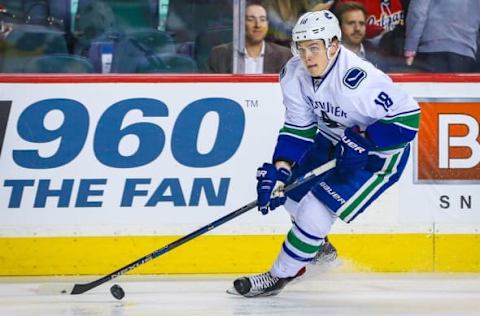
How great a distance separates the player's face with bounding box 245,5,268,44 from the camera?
20.7 ft

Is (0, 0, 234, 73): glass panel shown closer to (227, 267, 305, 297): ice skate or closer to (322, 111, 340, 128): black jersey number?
(322, 111, 340, 128): black jersey number

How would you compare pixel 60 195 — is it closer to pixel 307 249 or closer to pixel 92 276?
pixel 92 276

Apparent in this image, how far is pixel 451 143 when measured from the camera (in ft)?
20.7

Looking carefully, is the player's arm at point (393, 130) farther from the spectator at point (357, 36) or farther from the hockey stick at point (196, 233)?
the spectator at point (357, 36)

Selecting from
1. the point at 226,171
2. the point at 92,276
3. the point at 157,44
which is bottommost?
the point at 92,276

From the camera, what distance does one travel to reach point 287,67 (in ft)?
17.7

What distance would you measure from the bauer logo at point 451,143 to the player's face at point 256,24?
2.66 feet

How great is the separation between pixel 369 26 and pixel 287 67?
1.09 metres

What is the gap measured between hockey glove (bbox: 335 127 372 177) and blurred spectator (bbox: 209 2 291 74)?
1145 millimetres

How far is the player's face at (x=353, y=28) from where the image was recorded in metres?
6.36

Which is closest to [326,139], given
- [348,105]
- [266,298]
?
[348,105]

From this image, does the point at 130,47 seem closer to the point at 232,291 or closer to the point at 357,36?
the point at 357,36

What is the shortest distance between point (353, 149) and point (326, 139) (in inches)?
14.5

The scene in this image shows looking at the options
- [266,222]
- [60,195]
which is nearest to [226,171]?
[266,222]
